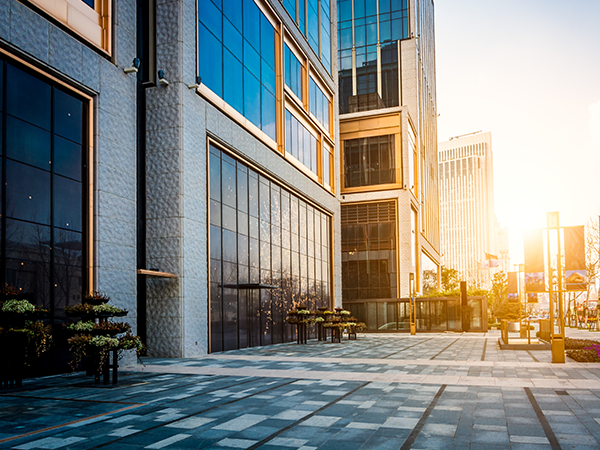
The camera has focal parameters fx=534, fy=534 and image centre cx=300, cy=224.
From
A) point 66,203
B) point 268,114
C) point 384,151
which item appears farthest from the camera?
point 384,151

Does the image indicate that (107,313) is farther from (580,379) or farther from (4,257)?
(580,379)

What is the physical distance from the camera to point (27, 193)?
51.1 ft

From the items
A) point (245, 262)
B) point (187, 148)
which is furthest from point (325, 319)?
point (187, 148)

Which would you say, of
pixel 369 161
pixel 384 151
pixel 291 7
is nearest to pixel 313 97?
pixel 291 7

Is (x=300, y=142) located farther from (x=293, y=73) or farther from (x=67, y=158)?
(x=67, y=158)

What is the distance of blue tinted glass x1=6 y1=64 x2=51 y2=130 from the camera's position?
15.4 meters

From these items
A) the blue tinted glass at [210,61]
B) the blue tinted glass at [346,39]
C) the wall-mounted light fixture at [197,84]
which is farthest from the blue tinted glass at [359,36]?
the wall-mounted light fixture at [197,84]

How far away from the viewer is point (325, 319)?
112ft

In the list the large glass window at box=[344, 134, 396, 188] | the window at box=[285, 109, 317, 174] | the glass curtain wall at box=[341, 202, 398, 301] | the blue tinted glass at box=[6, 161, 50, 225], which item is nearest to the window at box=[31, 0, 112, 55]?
the blue tinted glass at box=[6, 161, 50, 225]

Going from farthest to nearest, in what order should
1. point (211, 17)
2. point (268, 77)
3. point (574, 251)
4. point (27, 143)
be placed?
1. point (268, 77)
2. point (211, 17)
3. point (574, 251)
4. point (27, 143)

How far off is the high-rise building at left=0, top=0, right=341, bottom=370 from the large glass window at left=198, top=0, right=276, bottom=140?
112mm

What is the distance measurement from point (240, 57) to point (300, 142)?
10.6 metres

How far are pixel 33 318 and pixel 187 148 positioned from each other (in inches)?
431

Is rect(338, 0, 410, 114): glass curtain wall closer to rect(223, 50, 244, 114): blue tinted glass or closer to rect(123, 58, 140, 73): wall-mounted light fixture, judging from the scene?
rect(223, 50, 244, 114): blue tinted glass
